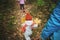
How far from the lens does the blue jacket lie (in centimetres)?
250

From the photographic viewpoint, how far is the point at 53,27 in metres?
2.52

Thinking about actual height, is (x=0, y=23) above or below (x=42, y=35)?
above

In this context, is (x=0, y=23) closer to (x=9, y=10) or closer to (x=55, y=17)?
(x=9, y=10)

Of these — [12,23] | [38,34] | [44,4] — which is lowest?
[38,34]

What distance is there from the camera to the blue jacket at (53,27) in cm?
250

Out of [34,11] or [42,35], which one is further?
[34,11]

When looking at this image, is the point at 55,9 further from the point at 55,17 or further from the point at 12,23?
the point at 12,23

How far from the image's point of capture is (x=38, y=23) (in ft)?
8.78

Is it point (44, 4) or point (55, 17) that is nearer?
point (55, 17)

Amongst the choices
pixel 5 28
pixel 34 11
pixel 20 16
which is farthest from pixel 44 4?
pixel 5 28

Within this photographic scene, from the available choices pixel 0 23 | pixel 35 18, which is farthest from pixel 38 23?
pixel 0 23

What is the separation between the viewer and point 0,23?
252cm

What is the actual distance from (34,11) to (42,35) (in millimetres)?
366

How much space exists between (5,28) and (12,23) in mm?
103
